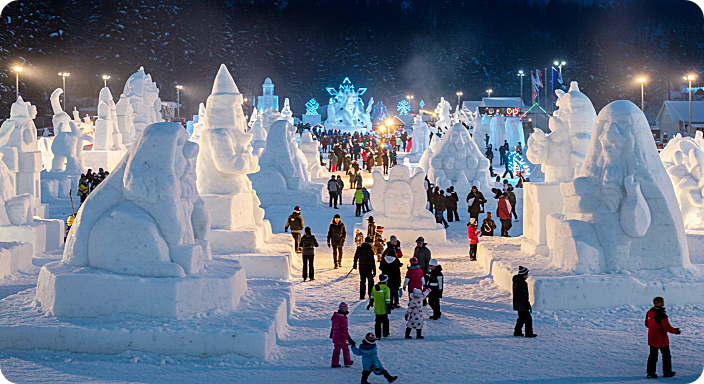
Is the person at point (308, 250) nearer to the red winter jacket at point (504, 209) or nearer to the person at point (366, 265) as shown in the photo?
the person at point (366, 265)

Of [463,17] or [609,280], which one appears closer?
[609,280]

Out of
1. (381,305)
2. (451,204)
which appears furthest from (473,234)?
(451,204)

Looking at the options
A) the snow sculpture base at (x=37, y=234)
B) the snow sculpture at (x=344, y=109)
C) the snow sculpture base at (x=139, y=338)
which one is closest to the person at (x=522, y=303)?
the snow sculpture base at (x=139, y=338)

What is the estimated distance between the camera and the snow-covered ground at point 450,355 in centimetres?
705

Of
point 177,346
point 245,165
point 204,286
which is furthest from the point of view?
point 245,165

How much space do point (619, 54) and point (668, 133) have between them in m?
37.6

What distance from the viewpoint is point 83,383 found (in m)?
6.64

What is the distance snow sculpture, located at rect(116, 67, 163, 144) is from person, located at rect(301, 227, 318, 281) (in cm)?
2118

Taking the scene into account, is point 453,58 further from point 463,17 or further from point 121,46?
point 121,46

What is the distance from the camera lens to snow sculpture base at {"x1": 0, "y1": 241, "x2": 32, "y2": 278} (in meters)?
11.4

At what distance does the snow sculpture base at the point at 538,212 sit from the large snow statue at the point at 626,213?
198 cm

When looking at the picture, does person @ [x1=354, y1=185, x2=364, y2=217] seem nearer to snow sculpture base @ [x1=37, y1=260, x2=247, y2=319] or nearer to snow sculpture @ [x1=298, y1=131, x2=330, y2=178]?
snow sculpture @ [x1=298, y1=131, x2=330, y2=178]

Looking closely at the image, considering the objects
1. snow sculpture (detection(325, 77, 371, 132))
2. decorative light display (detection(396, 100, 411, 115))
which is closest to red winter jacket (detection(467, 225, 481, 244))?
snow sculpture (detection(325, 77, 371, 132))

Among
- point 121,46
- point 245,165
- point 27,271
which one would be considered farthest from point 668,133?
point 121,46
